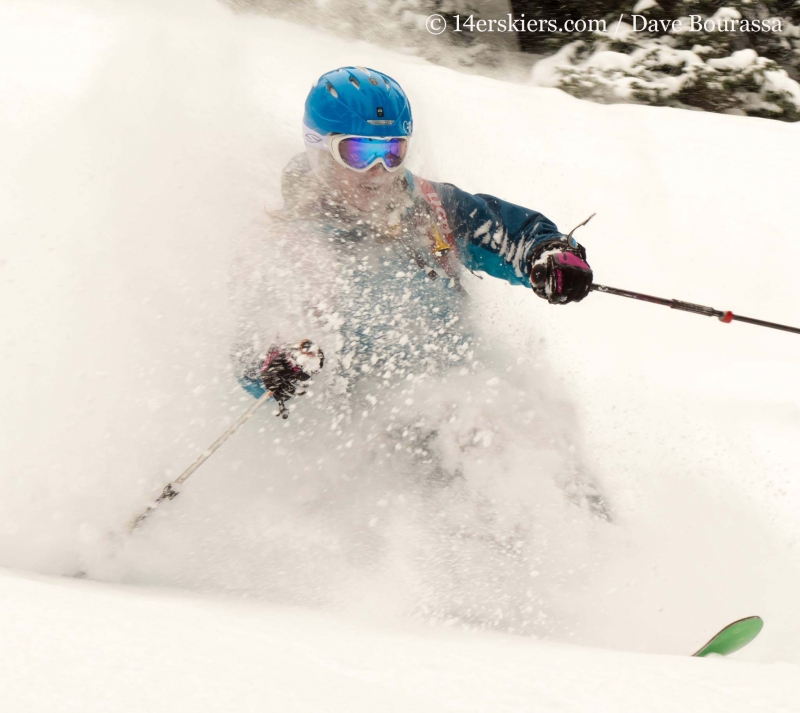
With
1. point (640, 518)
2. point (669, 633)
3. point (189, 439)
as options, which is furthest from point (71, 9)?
point (669, 633)

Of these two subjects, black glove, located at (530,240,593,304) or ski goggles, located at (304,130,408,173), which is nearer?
black glove, located at (530,240,593,304)

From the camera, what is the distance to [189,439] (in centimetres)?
266

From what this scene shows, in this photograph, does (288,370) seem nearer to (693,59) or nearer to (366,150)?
(366,150)

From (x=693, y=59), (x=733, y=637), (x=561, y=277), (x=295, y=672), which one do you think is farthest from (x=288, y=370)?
(x=693, y=59)

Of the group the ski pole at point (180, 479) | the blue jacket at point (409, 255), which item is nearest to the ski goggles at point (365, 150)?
the blue jacket at point (409, 255)

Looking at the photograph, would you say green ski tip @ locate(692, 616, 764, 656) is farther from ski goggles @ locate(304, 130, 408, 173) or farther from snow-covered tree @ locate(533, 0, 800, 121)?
snow-covered tree @ locate(533, 0, 800, 121)

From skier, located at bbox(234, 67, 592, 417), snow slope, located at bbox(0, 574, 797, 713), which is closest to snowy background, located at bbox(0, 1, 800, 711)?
snow slope, located at bbox(0, 574, 797, 713)

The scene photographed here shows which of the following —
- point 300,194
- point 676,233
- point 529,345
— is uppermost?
point 676,233

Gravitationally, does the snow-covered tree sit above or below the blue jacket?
above

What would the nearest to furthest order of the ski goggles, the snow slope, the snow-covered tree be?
the snow slope → the ski goggles → the snow-covered tree

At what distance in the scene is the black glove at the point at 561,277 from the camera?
2.35 m

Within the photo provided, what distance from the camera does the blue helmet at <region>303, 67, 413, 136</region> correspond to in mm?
2529

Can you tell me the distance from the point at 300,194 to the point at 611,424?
74.6 inches

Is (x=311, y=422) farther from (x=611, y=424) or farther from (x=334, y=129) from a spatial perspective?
(x=611, y=424)
